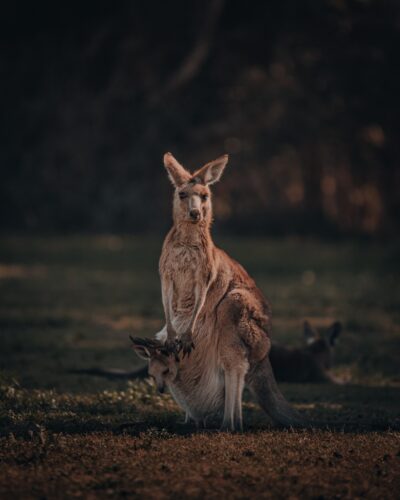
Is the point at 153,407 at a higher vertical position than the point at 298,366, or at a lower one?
lower

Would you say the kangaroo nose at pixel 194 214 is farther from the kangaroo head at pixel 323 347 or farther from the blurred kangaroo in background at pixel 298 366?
the kangaroo head at pixel 323 347

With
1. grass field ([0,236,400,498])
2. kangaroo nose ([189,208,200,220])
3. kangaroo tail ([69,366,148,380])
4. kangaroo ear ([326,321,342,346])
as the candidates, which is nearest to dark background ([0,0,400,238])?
grass field ([0,236,400,498])

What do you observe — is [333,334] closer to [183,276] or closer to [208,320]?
[208,320]

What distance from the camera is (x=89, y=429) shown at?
5836mm

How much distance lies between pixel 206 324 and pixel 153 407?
3.56 ft

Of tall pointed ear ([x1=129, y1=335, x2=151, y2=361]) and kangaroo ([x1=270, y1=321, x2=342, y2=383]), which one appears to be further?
kangaroo ([x1=270, y1=321, x2=342, y2=383])

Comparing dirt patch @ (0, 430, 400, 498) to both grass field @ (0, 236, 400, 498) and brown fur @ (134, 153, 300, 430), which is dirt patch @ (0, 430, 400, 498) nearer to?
grass field @ (0, 236, 400, 498)

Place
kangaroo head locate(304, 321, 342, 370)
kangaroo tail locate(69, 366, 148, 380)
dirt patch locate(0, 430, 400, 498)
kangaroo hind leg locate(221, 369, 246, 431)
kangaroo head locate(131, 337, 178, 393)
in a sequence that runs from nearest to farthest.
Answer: dirt patch locate(0, 430, 400, 498), kangaroo hind leg locate(221, 369, 246, 431), kangaroo head locate(131, 337, 178, 393), kangaroo tail locate(69, 366, 148, 380), kangaroo head locate(304, 321, 342, 370)

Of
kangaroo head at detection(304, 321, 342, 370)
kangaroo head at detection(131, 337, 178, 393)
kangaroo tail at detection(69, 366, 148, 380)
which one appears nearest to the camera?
kangaroo head at detection(131, 337, 178, 393)

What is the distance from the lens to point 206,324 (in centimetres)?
604

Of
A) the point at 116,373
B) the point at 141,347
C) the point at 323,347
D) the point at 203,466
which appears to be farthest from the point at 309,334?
the point at 203,466

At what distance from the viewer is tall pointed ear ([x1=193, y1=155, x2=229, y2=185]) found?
241 inches

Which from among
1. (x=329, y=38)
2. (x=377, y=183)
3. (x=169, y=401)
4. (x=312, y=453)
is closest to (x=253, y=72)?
(x=329, y=38)

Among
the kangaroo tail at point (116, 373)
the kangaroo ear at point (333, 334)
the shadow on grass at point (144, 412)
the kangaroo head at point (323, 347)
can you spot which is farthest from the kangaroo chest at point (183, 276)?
the kangaroo ear at point (333, 334)
